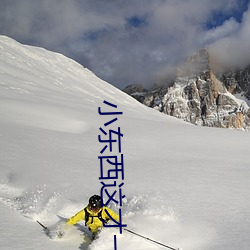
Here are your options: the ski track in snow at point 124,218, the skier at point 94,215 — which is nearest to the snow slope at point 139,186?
the ski track in snow at point 124,218

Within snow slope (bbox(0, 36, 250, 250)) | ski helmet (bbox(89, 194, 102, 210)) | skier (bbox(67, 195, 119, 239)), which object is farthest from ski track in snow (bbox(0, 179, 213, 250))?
ski helmet (bbox(89, 194, 102, 210))

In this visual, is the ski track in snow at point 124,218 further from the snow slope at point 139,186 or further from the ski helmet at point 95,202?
the ski helmet at point 95,202

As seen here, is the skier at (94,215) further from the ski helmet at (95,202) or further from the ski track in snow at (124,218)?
the ski track in snow at (124,218)

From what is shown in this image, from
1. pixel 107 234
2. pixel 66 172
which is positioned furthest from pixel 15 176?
pixel 107 234

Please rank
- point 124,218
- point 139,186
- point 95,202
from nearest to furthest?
1. point 95,202
2. point 124,218
3. point 139,186

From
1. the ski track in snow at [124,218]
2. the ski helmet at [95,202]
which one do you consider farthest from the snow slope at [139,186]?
the ski helmet at [95,202]

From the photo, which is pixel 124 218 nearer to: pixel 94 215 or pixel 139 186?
pixel 94 215

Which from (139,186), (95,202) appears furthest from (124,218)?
(139,186)

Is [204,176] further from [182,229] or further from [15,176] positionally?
[15,176]

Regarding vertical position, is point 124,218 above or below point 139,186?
below

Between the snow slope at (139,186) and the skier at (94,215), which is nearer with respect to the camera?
the snow slope at (139,186)

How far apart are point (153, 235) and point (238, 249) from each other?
1.54 meters

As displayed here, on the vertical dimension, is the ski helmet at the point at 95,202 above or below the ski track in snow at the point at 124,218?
above

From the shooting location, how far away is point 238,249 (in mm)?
4629
